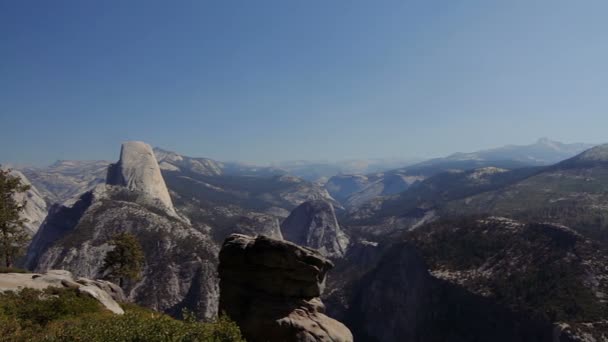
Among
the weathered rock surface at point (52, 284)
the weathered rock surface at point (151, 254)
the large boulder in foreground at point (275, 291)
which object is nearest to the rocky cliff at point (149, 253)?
the weathered rock surface at point (151, 254)

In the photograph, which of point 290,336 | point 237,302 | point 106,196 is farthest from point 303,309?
point 106,196

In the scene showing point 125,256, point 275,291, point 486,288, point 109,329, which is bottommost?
point 486,288

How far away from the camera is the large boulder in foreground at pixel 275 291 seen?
27052 millimetres

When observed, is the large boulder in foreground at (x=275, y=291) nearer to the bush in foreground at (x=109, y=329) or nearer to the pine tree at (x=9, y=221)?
the bush in foreground at (x=109, y=329)

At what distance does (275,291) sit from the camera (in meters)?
29.3

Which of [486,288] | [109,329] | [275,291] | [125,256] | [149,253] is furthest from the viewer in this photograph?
[149,253]

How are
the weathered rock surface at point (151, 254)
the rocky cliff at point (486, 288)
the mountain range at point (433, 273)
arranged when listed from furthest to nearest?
the weathered rock surface at point (151, 254), the mountain range at point (433, 273), the rocky cliff at point (486, 288)

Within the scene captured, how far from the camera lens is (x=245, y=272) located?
3059 centimetres

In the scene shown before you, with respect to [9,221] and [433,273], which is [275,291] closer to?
[9,221]

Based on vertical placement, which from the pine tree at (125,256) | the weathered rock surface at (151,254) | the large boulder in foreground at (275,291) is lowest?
the weathered rock surface at (151,254)

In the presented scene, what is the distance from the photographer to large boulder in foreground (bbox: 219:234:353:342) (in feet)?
88.8

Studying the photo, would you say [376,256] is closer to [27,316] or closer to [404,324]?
[404,324]

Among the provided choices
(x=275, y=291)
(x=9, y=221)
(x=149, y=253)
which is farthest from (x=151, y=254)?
(x=275, y=291)

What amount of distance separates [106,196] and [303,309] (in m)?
156
